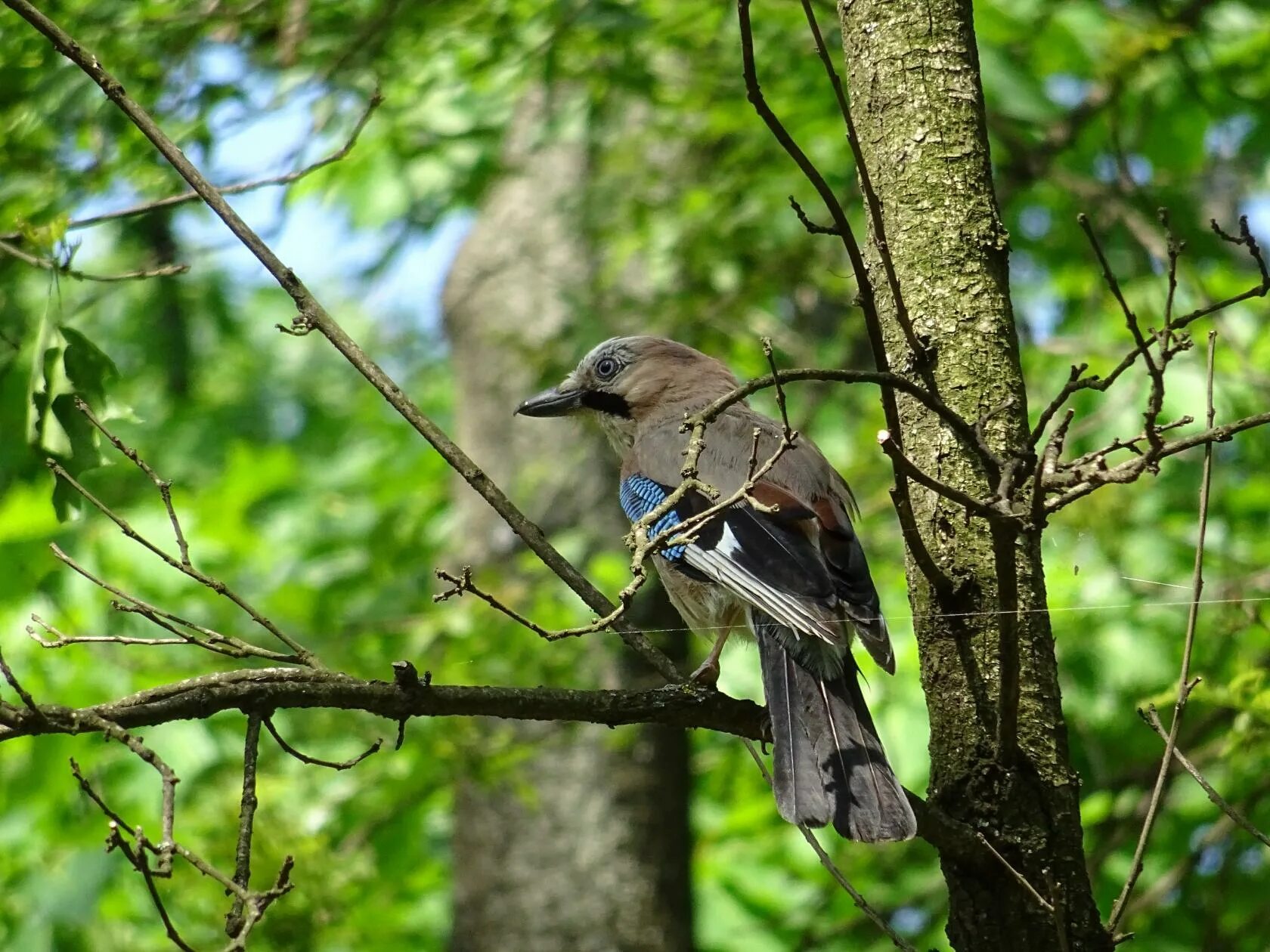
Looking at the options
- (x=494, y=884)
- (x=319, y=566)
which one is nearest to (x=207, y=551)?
(x=319, y=566)

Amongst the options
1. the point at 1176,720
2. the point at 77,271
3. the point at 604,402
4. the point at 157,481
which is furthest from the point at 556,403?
the point at 1176,720

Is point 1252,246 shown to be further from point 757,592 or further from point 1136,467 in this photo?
point 757,592

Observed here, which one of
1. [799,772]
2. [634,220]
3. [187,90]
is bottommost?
[799,772]

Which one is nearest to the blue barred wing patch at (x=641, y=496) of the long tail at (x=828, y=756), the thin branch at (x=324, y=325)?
the long tail at (x=828, y=756)

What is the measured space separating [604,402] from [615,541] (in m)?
2.22

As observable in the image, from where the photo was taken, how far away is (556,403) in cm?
413

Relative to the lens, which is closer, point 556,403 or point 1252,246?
point 1252,246

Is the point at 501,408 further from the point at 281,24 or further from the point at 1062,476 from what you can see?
the point at 1062,476

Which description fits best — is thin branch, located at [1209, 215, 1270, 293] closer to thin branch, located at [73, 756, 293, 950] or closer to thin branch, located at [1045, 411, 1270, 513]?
thin branch, located at [1045, 411, 1270, 513]

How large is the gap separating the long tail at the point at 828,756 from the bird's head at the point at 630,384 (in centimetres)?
124

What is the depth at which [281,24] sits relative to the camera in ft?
14.6

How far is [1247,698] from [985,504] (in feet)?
6.09

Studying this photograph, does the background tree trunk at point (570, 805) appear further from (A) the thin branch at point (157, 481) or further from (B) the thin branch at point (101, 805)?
(B) the thin branch at point (101, 805)

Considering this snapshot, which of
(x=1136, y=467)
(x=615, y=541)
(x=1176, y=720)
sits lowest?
(x=1176, y=720)
